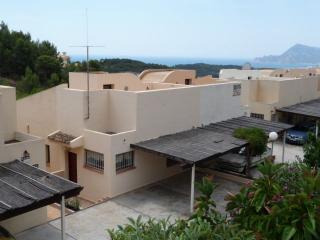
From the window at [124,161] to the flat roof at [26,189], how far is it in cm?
480

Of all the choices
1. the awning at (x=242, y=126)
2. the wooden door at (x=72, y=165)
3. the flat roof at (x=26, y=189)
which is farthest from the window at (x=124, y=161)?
the awning at (x=242, y=126)

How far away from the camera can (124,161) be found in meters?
A: 18.6

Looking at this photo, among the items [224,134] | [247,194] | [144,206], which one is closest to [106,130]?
[144,206]

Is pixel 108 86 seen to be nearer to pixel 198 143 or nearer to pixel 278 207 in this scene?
pixel 198 143

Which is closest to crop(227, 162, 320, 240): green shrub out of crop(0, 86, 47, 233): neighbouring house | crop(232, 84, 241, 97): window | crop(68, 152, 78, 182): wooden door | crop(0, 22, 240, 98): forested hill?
crop(0, 86, 47, 233): neighbouring house

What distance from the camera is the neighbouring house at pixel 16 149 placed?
1451cm

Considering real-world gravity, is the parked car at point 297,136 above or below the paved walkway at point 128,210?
above

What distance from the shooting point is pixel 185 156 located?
16.7 m

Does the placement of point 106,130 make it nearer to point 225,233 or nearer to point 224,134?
point 224,134

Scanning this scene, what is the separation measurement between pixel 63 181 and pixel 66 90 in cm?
727

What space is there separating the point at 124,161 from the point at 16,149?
535cm

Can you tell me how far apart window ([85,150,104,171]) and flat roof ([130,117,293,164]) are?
5.49 ft

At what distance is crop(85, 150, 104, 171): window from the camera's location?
1838 centimetres

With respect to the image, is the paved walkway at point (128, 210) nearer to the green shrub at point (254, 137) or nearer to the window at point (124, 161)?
the window at point (124, 161)
